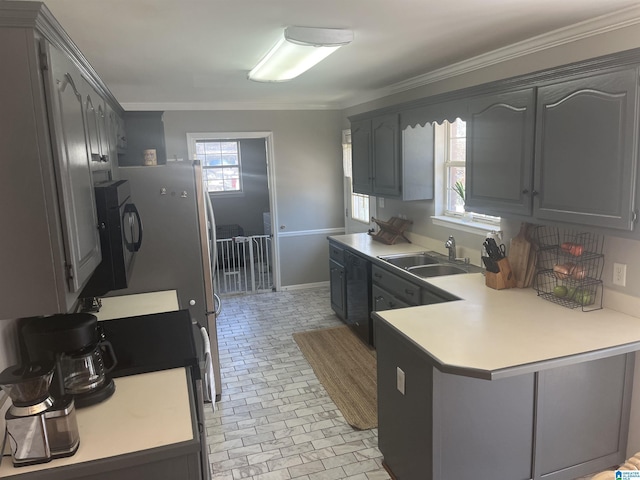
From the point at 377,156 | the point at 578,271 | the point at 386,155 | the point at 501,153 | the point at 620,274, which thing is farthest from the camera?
the point at 377,156

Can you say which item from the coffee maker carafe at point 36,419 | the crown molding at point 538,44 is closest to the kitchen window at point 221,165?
the crown molding at point 538,44

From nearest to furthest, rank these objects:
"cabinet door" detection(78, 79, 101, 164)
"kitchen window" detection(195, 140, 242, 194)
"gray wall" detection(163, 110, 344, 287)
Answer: "cabinet door" detection(78, 79, 101, 164)
"gray wall" detection(163, 110, 344, 287)
"kitchen window" detection(195, 140, 242, 194)

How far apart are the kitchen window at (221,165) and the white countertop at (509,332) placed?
625 cm

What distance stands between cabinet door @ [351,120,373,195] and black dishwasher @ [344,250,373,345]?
748 millimetres

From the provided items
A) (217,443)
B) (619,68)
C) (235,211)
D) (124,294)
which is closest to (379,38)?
(619,68)

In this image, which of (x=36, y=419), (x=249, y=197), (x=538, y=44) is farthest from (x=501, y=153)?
(x=249, y=197)

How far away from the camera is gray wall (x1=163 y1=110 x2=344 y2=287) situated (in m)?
→ 6.06

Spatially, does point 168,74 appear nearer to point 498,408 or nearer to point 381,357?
point 381,357

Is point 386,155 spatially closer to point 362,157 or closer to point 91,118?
point 362,157

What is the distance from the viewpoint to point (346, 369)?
402cm

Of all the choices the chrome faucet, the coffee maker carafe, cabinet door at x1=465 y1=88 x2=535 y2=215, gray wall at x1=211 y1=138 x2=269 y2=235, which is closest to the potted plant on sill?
the chrome faucet

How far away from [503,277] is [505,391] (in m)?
0.94

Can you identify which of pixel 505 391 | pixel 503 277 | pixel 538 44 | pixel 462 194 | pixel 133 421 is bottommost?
pixel 505 391

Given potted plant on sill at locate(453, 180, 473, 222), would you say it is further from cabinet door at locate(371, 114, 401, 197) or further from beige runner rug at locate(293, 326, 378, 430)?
beige runner rug at locate(293, 326, 378, 430)
